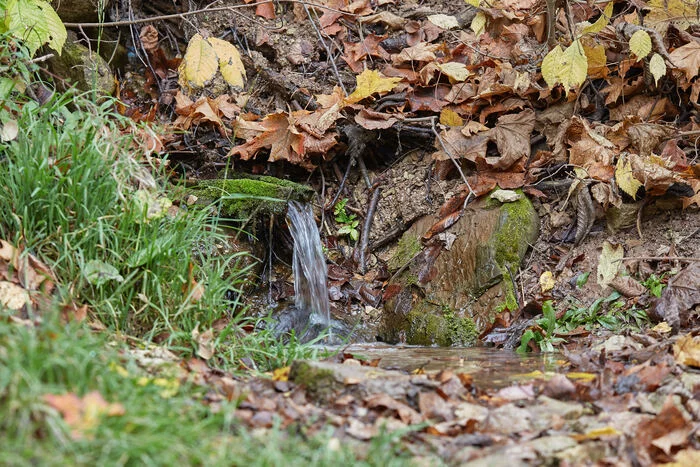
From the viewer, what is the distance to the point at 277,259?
530cm

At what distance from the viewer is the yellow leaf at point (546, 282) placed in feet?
14.7

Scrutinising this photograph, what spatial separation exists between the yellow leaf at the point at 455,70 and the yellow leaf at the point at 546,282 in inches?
68.2

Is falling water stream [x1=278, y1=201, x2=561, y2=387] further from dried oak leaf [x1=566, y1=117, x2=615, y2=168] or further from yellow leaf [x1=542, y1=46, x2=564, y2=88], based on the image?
yellow leaf [x1=542, y1=46, x2=564, y2=88]

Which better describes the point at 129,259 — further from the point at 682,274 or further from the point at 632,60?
the point at 632,60

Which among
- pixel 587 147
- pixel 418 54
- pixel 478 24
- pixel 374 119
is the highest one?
pixel 478 24

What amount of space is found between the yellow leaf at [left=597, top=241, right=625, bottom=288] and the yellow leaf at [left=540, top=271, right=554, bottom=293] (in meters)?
0.31

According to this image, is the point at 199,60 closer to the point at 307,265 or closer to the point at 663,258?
the point at 307,265

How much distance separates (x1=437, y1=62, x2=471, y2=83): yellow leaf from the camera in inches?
208

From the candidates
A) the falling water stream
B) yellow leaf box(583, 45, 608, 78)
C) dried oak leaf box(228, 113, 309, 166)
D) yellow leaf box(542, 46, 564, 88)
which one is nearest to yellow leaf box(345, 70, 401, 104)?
dried oak leaf box(228, 113, 309, 166)

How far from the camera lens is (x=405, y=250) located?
5.14 metres

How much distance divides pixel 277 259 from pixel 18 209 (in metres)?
2.47

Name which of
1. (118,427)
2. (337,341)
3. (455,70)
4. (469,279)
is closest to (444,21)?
(455,70)

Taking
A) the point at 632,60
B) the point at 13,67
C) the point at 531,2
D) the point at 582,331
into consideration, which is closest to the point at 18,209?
the point at 13,67

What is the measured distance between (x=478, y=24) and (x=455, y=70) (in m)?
0.56
